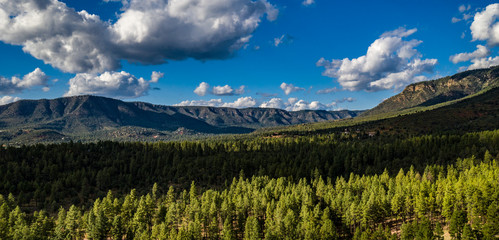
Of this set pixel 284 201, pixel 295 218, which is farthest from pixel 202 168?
pixel 295 218

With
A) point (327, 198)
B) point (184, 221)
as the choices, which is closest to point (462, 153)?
point (327, 198)

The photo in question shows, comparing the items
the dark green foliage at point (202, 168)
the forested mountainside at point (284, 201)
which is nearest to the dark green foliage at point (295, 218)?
the forested mountainside at point (284, 201)

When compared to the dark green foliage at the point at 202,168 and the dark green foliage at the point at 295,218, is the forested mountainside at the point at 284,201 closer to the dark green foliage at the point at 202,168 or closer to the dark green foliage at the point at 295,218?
the dark green foliage at the point at 295,218

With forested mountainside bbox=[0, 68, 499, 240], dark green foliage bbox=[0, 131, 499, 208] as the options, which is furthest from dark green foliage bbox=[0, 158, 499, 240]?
dark green foliage bbox=[0, 131, 499, 208]

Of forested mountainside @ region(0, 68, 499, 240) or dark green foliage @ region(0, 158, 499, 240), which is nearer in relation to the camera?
dark green foliage @ region(0, 158, 499, 240)

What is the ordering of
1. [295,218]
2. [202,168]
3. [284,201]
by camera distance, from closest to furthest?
[295,218] < [284,201] < [202,168]

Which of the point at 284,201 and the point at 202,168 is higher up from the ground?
the point at 284,201

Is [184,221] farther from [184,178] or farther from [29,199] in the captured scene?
[29,199]

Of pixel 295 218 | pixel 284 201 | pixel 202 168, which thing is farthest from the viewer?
pixel 202 168

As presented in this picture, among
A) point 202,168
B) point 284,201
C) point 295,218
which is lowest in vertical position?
point 295,218

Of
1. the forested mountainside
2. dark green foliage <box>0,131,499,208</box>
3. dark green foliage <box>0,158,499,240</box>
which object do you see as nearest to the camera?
dark green foliage <box>0,158,499,240</box>

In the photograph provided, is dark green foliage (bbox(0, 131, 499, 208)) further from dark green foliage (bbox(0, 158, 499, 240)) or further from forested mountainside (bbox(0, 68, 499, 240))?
dark green foliage (bbox(0, 158, 499, 240))

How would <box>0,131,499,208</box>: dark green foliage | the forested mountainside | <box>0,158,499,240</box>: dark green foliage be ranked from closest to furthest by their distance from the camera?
<box>0,158,499,240</box>: dark green foliage → the forested mountainside → <box>0,131,499,208</box>: dark green foliage

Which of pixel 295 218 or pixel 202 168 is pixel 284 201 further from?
pixel 202 168
